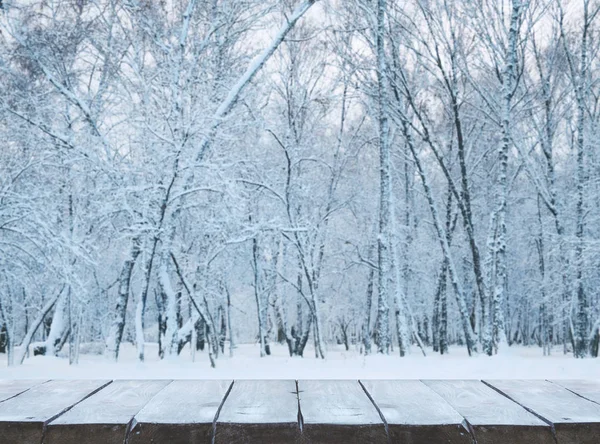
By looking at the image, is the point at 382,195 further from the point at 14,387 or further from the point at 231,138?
the point at 14,387

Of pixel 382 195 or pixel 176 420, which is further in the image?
pixel 382 195

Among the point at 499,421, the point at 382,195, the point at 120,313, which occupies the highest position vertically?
the point at 382,195

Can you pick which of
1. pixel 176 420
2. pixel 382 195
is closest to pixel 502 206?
pixel 382 195

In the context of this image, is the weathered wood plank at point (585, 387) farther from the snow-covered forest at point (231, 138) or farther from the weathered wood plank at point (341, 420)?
the snow-covered forest at point (231, 138)

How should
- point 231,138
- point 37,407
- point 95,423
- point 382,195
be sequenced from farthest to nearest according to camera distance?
point 382,195 → point 231,138 → point 37,407 → point 95,423

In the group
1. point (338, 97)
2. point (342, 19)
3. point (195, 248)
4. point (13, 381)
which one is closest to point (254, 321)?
point (195, 248)

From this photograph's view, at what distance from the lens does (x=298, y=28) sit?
16.0 m

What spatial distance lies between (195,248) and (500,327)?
9804mm

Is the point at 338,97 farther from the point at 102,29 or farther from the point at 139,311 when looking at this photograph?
the point at 139,311

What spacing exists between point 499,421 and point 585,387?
2.03ft

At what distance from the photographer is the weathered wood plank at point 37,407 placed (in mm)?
1130

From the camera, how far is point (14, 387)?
154cm

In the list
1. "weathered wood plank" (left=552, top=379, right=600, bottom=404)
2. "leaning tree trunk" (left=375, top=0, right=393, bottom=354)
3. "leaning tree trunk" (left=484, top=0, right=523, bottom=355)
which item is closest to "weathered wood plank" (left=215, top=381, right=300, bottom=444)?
"weathered wood plank" (left=552, top=379, right=600, bottom=404)

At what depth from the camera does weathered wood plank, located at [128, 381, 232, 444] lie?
112 centimetres
